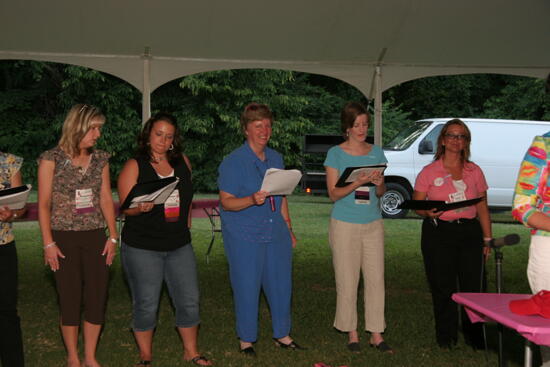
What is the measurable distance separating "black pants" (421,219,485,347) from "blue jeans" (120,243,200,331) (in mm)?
1743

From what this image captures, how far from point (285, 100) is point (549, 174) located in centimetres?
2185

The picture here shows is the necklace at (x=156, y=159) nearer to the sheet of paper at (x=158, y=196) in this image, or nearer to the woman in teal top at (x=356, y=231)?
the sheet of paper at (x=158, y=196)

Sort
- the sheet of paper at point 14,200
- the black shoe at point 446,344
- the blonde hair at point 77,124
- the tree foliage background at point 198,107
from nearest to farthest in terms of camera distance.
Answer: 1. the sheet of paper at point 14,200
2. the blonde hair at point 77,124
3. the black shoe at point 446,344
4. the tree foliage background at point 198,107

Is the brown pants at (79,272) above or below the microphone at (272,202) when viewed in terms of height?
below

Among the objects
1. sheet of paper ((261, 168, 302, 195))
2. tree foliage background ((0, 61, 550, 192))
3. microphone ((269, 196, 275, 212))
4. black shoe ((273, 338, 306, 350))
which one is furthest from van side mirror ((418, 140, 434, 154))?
sheet of paper ((261, 168, 302, 195))

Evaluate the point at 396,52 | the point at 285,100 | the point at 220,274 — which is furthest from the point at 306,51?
the point at 285,100

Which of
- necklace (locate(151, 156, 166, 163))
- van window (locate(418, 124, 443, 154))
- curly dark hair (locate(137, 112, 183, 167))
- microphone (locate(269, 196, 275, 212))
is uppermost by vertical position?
van window (locate(418, 124, 443, 154))

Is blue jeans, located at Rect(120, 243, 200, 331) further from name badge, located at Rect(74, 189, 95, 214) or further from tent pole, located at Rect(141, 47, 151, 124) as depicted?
tent pole, located at Rect(141, 47, 151, 124)

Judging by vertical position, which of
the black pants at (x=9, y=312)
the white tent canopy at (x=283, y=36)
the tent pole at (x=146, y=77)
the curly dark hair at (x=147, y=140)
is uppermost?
the white tent canopy at (x=283, y=36)

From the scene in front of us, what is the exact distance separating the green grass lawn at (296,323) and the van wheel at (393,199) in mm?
4775

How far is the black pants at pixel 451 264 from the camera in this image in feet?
16.1

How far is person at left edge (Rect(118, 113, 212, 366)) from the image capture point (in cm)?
425

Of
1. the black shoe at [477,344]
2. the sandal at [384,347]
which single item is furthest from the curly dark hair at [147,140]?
the black shoe at [477,344]

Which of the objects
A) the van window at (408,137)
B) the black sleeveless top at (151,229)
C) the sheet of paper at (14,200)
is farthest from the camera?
the van window at (408,137)
